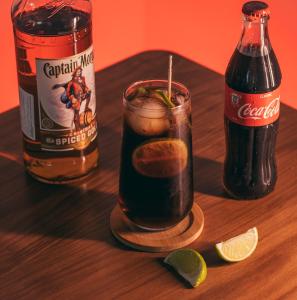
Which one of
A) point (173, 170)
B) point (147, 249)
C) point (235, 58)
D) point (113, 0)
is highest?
point (235, 58)

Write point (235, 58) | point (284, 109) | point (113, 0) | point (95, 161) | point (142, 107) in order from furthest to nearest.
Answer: point (113, 0) < point (284, 109) < point (95, 161) < point (235, 58) < point (142, 107)

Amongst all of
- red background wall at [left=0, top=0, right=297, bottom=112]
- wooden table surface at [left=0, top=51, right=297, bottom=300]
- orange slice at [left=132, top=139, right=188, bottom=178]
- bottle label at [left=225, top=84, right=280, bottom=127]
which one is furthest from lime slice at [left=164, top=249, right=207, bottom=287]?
red background wall at [left=0, top=0, right=297, bottom=112]

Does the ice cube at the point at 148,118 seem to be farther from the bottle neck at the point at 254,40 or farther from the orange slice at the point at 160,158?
the bottle neck at the point at 254,40

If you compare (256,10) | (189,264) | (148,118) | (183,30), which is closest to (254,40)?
(256,10)

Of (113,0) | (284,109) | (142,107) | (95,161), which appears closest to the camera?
(142,107)

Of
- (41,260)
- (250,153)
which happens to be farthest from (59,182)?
(250,153)

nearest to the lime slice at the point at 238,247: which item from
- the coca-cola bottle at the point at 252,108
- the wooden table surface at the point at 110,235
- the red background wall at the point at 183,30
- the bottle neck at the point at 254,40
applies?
the wooden table surface at the point at 110,235

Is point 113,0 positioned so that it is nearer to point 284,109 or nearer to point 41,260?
point 284,109
